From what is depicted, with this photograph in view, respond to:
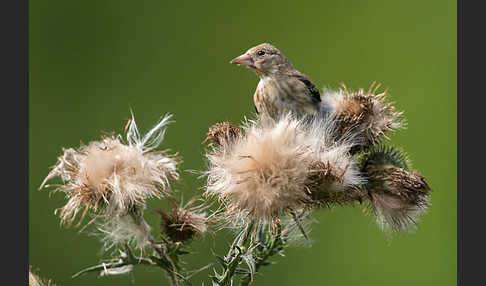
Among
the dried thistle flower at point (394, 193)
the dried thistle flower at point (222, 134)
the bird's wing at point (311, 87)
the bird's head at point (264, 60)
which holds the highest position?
the bird's head at point (264, 60)

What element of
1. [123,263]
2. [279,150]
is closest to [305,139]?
[279,150]

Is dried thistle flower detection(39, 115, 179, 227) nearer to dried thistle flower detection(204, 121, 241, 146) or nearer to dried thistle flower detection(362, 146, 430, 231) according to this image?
dried thistle flower detection(204, 121, 241, 146)

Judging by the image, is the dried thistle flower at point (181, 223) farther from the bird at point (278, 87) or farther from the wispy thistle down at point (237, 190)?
the bird at point (278, 87)

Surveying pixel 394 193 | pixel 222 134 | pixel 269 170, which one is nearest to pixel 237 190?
pixel 269 170

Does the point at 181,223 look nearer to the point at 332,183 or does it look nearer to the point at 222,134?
the point at 222,134

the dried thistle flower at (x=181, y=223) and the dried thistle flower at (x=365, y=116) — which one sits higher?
the dried thistle flower at (x=365, y=116)

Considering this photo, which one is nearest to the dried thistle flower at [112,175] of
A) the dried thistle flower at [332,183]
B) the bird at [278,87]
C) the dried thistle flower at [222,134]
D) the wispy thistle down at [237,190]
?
the wispy thistle down at [237,190]
